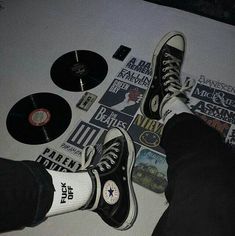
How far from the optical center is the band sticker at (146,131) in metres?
1.04

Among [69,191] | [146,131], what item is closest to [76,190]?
[69,191]

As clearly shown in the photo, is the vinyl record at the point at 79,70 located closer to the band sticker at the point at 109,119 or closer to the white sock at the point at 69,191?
the band sticker at the point at 109,119

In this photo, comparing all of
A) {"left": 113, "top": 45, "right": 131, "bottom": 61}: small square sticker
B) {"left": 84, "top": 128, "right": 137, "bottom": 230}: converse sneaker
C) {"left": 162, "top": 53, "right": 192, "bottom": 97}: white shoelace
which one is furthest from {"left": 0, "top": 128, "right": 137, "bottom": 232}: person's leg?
{"left": 113, "top": 45, "right": 131, "bottom": 61}: small square sticker

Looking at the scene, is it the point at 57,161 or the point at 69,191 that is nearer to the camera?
the point at 69,191

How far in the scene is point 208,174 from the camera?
66cm

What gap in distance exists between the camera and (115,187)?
86cm

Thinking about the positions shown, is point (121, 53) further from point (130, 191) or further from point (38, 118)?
point (130, 191)

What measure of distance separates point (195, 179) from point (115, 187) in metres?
0.28

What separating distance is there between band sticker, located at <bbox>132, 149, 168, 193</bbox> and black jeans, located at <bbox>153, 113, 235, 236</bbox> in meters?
0.17

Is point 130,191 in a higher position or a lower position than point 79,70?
lower

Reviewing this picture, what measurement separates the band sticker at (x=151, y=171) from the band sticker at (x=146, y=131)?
32 millimetres

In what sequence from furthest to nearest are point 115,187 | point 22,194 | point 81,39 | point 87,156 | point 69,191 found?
1. point 81,39
2. point 87,156
3. point 115,187
4. point 69,191
5. point 22,194

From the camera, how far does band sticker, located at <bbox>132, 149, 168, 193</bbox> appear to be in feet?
3.14

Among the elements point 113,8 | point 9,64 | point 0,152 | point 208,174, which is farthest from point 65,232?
point 113,8
